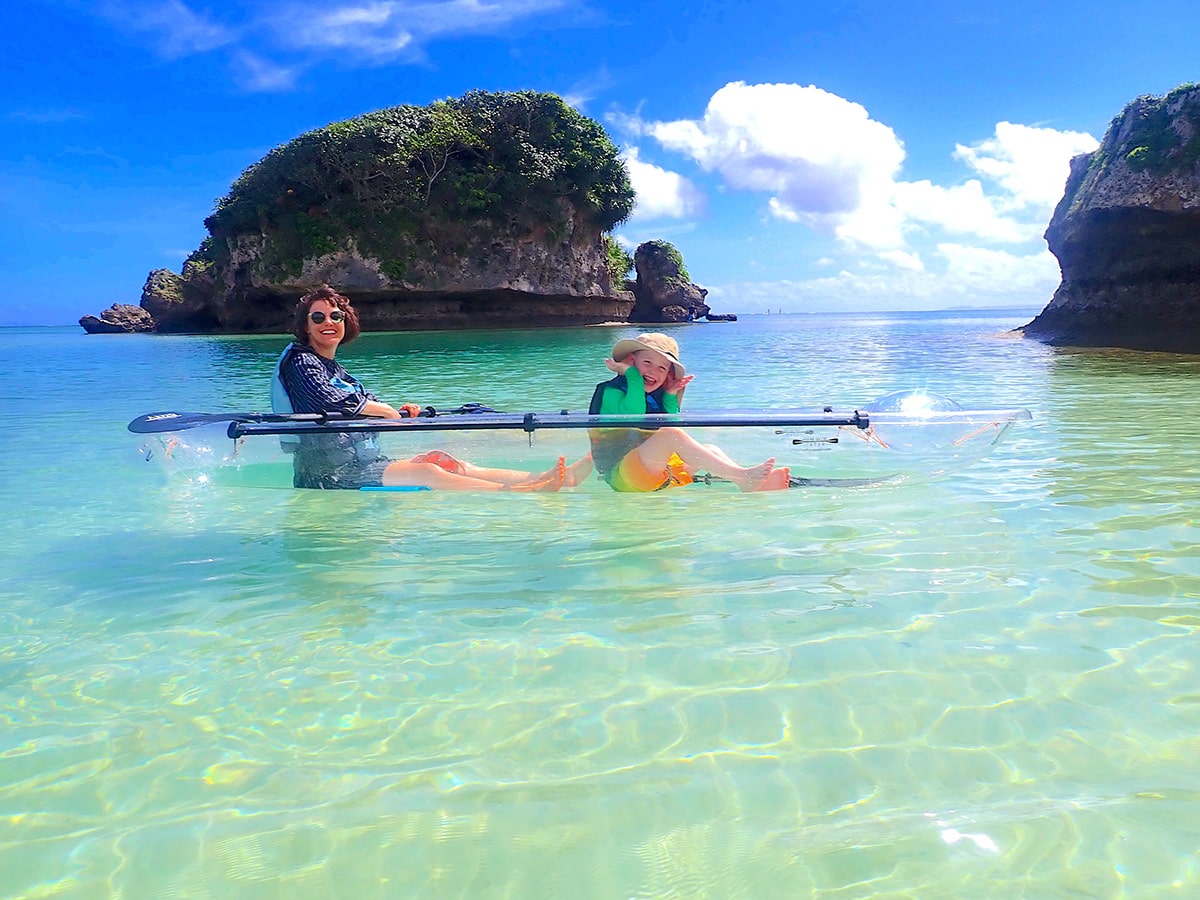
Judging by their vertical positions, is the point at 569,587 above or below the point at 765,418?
below

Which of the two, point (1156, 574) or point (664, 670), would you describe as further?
point (1156, 574)

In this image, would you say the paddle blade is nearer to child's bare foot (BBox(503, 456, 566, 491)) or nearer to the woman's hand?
child's bare foot (BBox(503, 456, 566, 491))

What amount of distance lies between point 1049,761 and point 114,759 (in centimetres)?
272

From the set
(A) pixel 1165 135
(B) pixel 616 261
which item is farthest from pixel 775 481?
(B) pixel 616 261

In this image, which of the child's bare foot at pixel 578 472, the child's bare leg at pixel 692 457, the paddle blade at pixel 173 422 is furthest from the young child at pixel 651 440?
the paddle blade at pixel 173 422

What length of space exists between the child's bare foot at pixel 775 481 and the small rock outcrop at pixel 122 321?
182 feet

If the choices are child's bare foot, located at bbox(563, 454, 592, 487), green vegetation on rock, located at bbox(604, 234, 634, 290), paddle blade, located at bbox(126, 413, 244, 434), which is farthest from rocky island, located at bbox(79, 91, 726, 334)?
child's bare foot, located at bbox(563, 454, 592, 487)

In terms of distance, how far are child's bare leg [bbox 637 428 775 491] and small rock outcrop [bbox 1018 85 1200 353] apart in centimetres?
1656

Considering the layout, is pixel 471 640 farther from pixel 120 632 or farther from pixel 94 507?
pixel 94 507

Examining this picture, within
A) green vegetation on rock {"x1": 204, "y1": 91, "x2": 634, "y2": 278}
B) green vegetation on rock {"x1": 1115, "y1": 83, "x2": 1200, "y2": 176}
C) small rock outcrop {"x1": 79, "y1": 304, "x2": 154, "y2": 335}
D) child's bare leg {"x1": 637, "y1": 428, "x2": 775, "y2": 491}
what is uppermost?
green vegetation on rock {"x1": 204, "y1": 91, "x2": 634, "y2": 278}

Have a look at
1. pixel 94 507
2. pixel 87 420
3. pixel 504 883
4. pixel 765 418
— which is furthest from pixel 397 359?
pixel 504 883

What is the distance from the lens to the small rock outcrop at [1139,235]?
17469 millimetres

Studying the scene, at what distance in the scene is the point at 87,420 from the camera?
31.7 feet

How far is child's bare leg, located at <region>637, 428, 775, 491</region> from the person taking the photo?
493cm
